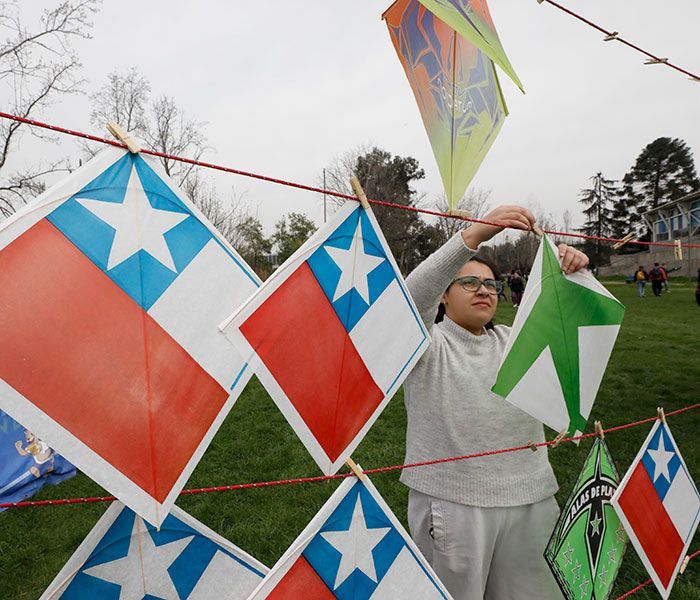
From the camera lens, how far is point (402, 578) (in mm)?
1278

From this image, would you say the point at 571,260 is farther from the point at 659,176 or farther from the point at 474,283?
the point at 659,176

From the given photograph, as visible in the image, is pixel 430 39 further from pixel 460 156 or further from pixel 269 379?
pixel 269 379

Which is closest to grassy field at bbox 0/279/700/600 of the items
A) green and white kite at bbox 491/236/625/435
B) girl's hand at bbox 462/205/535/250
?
green and white kite at bbox 491/236/625/435

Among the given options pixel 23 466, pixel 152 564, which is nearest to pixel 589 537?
pixel 152 564

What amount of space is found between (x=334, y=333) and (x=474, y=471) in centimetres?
87

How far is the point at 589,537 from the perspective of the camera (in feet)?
5.10

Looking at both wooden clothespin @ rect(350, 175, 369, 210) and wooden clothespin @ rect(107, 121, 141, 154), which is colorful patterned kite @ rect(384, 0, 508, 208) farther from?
wooden clothespin @ rect(107, 121, 141, 154)

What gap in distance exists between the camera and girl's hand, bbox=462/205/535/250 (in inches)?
55.9

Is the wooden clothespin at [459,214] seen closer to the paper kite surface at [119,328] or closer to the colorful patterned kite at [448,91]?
the colorful patterned kite at [448,91]

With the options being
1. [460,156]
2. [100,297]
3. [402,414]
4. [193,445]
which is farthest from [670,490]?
[402,414]

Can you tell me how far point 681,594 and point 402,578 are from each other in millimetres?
2203

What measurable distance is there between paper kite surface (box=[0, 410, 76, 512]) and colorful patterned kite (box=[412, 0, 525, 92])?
4.38 meters

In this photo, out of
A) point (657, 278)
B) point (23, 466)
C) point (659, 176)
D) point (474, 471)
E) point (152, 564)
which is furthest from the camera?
point (659, 176)

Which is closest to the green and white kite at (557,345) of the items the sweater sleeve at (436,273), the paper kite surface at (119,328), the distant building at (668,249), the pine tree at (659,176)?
the sweater sleeve at (436,273)
